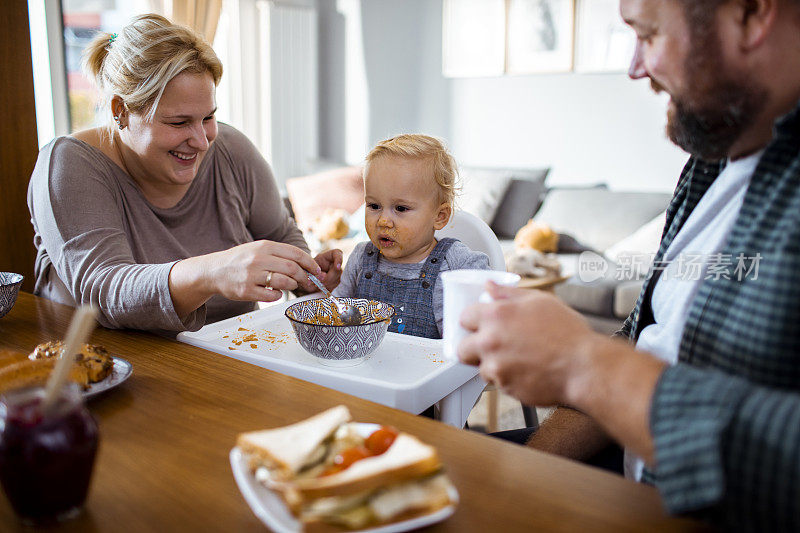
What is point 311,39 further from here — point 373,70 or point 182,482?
point 182,482

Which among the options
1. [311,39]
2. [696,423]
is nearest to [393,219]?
[696,423]

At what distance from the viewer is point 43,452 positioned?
1.99 feet

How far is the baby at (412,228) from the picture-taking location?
5.25 feet

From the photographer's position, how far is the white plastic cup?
81 cm

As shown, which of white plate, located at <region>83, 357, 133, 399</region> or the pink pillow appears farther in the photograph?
the pink pillow

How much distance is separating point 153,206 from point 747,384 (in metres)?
1.44

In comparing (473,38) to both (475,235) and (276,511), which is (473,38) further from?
(276,511)

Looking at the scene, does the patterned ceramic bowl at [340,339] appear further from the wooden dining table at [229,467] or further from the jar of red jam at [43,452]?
the jar of red jam at [43,452]

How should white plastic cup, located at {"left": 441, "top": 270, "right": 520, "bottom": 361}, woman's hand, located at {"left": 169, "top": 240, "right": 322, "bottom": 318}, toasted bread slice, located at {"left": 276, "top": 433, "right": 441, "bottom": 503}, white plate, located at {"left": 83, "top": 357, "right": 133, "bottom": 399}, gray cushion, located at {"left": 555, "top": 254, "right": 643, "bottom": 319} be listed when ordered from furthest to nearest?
gray cushion, located at {"left": 555, "top": 254, "right": 643, "bottom": 319} < woman's hand, located at {"left": 169, "top": 240, "right": 322, "bottom": 318} < white plate, located at {"left": 83, "top": 357, "right": 133, "bottom": 399} < white plastic cup, located at {"left": 441, "top": 270, "right": 520, "bottom": 361} < toasted bread slice, located at {"left": 276, "top": 433, "right": 441, "bottom": 503}

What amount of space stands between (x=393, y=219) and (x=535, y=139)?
3.09 m

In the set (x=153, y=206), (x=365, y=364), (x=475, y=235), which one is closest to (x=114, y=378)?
(x=365, y=364)

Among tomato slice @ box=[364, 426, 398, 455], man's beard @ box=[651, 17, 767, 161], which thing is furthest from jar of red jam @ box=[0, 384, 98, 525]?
man's beard @ box=[651, 17, 767, 161]

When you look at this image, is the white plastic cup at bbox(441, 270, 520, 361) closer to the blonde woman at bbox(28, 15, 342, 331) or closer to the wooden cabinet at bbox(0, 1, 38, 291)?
the blonde woman at bbox(28, 15, 342, 331)

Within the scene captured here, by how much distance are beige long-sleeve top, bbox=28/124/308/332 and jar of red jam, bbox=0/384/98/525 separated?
0.62m
